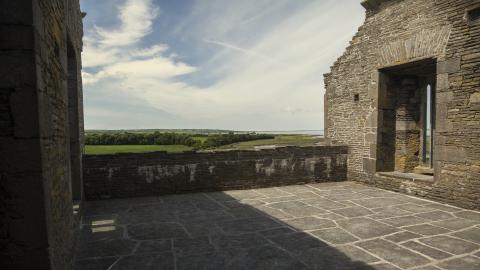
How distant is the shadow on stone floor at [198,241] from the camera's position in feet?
12.6

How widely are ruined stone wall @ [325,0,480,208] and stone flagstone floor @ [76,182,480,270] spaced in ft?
2.84

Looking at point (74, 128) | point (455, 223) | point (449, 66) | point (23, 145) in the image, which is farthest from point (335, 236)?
point (74, 128)

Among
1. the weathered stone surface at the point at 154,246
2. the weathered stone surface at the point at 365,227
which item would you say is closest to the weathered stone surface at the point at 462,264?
the weathered stone surface at the point at 365,227

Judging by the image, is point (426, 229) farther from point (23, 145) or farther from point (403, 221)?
point (23, 145)

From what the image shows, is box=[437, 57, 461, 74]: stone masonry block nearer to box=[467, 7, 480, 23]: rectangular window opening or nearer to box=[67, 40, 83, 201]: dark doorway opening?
box=[467, 7, 480, 23]: rectangular window opening

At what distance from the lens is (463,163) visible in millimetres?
6520

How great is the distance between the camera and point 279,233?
496 centimetres

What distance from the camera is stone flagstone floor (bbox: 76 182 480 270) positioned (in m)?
3.88

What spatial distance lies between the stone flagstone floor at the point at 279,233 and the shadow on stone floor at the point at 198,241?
0.05 feet

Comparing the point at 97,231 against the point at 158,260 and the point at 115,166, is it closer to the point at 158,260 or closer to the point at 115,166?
the point at 158,260

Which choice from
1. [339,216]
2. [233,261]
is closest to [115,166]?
[233,261]

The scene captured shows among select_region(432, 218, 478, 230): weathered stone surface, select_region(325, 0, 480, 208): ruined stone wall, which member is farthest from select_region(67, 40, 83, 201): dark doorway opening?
select_region(325, 0, 480, 208): ruined stone wall

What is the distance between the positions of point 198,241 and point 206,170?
3811mm

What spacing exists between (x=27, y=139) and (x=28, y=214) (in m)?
0.58
